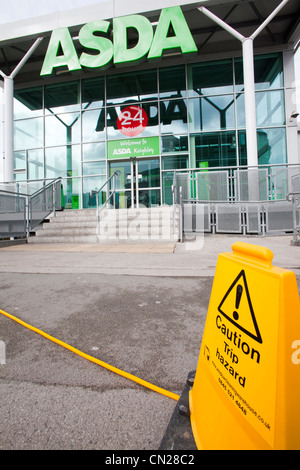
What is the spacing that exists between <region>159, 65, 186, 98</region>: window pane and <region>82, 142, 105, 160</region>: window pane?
14.3 ft

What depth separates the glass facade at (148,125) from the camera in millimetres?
12547

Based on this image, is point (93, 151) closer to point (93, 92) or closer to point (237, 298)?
point (93, 92)

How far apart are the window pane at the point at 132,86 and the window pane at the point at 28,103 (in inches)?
172

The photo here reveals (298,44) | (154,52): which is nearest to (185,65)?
(154,52)

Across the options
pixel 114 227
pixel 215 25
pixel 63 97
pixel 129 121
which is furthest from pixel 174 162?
pixel 63 97

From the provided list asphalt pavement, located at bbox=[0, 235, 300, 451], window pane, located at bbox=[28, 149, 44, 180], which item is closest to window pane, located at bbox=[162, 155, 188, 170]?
window pane, located at bbox=[28, 149, 44, 180]

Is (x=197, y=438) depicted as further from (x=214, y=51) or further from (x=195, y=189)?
(x=214, y=51)

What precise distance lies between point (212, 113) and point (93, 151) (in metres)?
6.73

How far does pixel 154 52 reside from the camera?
36.4ft

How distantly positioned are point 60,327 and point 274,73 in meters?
15.6

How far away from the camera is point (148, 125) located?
1329 centimetres

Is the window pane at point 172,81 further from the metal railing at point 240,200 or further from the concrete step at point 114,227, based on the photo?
the concrete step at point 114,227

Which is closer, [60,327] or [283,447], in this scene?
[283,447]

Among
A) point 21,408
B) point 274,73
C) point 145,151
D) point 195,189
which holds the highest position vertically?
point 274,73
